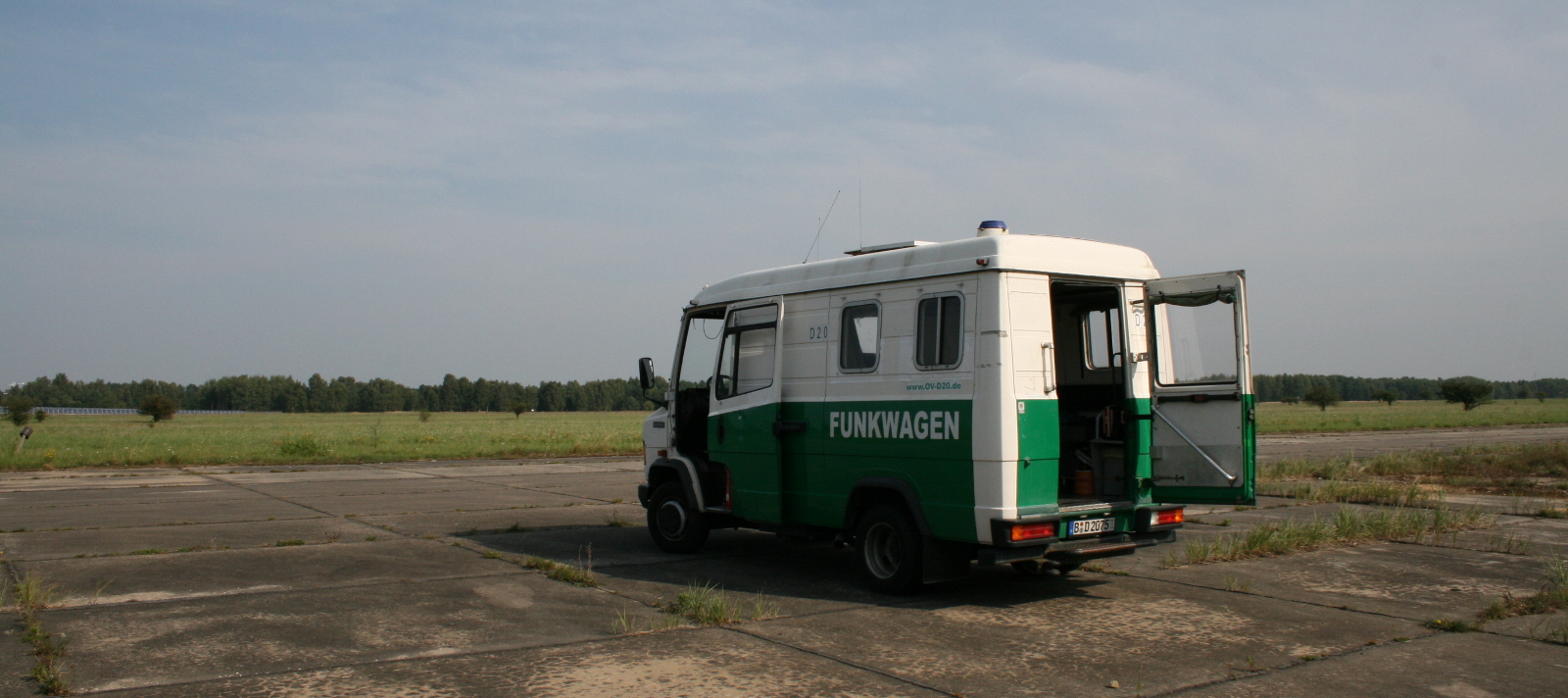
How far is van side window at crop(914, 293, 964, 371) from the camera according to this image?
299 inches

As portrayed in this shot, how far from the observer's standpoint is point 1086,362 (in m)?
9.20

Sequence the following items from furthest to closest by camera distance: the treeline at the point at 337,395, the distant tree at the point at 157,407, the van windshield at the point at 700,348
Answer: the treeline at the point at 337,395, the distant tree at the point at 157,407, the van windshield at the point at 700,348

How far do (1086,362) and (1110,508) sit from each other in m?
1.72

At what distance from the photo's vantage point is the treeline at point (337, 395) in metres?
150

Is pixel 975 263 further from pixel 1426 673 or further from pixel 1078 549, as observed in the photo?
pixel 1426 673

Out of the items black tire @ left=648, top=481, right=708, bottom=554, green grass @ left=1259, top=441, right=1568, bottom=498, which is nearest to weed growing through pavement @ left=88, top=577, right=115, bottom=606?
black tire @ left=648, top=481, right=708, bottom=554

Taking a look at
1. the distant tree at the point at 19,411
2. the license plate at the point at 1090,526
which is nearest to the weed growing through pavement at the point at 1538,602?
the license plate at the point at 1090,526

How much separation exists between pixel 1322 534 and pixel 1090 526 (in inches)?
184

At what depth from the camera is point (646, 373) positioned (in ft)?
35.4

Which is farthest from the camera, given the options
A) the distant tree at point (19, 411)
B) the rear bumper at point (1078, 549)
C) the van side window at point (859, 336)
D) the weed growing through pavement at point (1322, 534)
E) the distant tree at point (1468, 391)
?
the distant tree at point (1468, 391)

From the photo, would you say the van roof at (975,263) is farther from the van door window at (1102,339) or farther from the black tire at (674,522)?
the black tire at (674,522)

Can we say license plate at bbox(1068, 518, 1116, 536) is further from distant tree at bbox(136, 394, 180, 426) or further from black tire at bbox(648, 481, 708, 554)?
distant tree at bbox(136, 394, 180, 426)

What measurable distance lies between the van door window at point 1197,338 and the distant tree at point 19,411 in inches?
2610

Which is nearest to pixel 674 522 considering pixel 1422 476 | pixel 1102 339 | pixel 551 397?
pixel 1102 339
